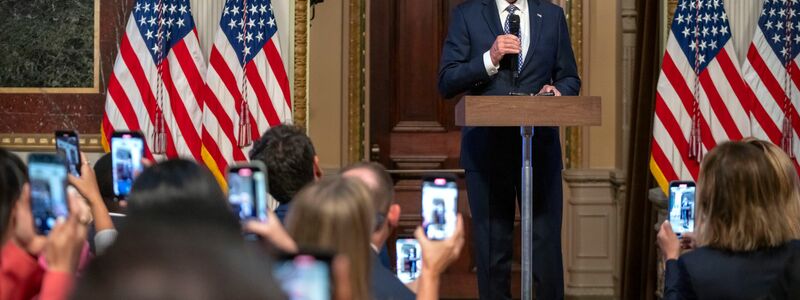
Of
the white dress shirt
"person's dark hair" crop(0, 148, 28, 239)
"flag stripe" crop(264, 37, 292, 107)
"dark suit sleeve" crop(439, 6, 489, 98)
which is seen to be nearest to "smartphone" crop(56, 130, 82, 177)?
"person's dark hair" crop(0, 148, 28, 239)

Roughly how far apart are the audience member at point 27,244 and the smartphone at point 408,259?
1.15m

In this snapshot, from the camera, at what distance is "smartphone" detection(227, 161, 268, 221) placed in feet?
7.47

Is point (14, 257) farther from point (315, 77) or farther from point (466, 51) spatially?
point (315, 77)

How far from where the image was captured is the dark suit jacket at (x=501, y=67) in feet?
13.2

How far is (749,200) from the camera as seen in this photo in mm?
2480

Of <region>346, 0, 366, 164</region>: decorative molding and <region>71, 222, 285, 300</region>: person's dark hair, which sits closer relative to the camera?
<region>71, 222, 285, 300</region>: person's dark hair

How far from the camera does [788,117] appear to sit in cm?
538

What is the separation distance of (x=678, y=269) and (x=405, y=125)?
4482mm

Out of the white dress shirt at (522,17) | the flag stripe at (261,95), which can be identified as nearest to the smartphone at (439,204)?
the white dress shirt at (522,17)

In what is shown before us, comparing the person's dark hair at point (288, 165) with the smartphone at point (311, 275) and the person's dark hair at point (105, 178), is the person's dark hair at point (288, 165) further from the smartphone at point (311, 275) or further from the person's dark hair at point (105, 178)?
the smartphone at point (311, 275)

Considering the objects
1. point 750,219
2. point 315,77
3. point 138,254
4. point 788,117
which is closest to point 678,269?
point 750,219

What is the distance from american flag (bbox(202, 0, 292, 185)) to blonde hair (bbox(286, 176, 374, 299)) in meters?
3.49

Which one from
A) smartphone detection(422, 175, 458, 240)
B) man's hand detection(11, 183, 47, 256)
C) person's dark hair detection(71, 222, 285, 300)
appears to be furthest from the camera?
smartphone detection(422, 175, 458, 240)

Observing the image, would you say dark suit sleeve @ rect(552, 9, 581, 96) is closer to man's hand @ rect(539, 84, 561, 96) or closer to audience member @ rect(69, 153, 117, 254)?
man's hand @ rect(539, 84, 561, 96)
